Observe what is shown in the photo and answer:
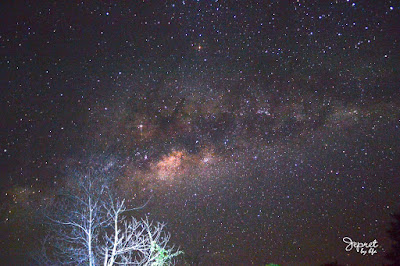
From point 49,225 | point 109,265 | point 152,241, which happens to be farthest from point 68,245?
point 152,241

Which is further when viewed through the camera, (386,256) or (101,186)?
(386,256)

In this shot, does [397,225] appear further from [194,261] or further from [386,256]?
[194,261]

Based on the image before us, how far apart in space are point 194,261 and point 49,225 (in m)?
25.0

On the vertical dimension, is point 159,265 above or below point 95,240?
below

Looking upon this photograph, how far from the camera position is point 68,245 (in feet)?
Answer: 36.6

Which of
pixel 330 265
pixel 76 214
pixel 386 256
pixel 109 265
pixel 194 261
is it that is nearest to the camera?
pixel 109 265

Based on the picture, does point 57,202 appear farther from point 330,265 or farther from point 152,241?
point 330,265

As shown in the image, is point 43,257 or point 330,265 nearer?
point 43,257

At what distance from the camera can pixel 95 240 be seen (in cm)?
1097

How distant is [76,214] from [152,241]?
3.12m

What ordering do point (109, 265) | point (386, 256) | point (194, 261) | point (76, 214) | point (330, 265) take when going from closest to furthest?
1. point (109, 265)
2. point (76, 214)
3. point (330, 265)
4. point (386, 256)
5. point (194, 261)

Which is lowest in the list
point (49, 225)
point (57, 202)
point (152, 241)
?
point (152, 241)

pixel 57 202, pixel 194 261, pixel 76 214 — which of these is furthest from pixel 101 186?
pixel 194 261

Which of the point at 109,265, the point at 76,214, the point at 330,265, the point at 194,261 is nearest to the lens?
the point at 109,265
